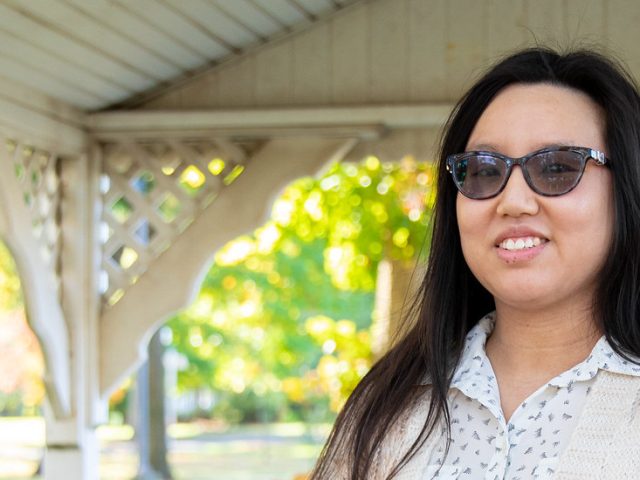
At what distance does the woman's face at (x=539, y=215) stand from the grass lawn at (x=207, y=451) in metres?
11.4

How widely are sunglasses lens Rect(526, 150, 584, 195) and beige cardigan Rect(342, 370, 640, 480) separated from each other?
0.23m

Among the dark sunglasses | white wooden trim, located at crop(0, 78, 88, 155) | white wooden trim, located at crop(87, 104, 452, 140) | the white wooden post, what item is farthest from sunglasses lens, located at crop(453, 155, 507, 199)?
the white wooden post

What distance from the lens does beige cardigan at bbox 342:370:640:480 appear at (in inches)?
57.9

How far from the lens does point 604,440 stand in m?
1.49

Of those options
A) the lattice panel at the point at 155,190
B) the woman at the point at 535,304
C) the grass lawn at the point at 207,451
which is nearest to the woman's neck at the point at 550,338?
the woman at the point at 535,304

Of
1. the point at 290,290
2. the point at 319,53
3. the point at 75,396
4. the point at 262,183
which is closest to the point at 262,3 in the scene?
the point at 319,53

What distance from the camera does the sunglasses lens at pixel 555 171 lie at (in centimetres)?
155

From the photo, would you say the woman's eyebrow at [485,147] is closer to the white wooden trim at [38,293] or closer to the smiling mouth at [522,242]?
the smiling mouth at [522,242]

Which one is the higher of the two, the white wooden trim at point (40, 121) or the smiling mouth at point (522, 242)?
the white wooden trim at point (40, 121)

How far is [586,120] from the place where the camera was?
1644 millimetres

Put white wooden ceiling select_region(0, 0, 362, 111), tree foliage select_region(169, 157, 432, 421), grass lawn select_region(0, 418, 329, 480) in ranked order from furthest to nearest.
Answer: grass lawn select_region(0, 418, 329, 480) → tree foliage select_region(169, 157, 432, 421) → white wooden ceiling select_region(0, 0, 362, 111)

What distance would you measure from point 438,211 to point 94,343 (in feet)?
11.7

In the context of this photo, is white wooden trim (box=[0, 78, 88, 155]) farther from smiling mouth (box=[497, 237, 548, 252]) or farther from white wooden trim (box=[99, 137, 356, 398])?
smiling mouth (box=[497, 237, 548, 252])

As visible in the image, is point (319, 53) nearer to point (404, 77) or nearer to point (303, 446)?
point (404, 77)
